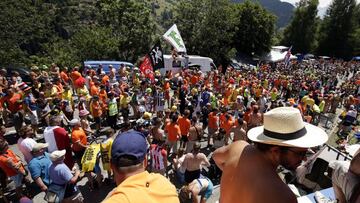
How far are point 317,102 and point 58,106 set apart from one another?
42.4ft

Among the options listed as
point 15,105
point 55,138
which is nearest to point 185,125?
point 55,138

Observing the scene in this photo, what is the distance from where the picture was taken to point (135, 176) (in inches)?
65.0

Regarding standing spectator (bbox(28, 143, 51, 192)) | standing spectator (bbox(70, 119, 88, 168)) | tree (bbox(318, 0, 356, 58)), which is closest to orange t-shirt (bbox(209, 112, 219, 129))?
standing spectator (bbox(70, 119, 88, 168))

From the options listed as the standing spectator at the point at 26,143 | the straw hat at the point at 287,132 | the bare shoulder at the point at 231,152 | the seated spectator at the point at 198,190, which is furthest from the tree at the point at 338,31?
the straw hat at the point at 287,132

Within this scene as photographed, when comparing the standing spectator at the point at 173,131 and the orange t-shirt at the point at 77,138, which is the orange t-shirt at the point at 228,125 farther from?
the orange t-shirt at the point at 77,138

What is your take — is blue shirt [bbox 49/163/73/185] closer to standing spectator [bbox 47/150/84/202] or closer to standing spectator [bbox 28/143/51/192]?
standing spectator [bbox 47/150/84/202]

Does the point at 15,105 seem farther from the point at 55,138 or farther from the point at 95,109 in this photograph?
the point at 55,138

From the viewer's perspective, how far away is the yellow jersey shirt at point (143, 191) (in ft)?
4.80

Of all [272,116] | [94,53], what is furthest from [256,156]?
[94,53]

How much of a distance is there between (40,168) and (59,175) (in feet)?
2.03

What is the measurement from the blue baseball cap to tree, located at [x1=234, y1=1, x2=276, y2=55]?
41.9m

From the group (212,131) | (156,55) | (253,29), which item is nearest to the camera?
(212,131)

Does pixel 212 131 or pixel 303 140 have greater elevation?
pixel 303 140

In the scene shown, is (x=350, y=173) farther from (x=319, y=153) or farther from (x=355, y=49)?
(x=355, y=49)
